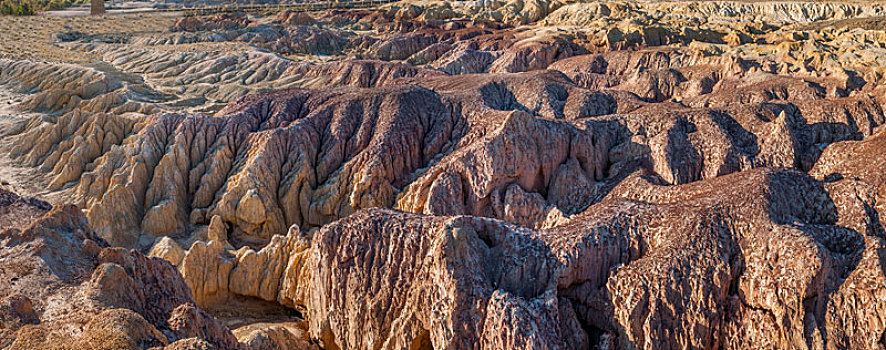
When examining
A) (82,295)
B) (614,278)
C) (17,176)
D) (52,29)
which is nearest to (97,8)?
(52,29)

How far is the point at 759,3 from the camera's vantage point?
89.4m

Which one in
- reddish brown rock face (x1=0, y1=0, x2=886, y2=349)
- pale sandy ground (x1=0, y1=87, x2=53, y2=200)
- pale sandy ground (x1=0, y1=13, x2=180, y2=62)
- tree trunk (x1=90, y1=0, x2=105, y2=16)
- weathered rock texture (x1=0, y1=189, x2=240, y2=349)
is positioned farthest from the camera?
tree trunk (x1=90, y1=0, x2=105, y2=16)

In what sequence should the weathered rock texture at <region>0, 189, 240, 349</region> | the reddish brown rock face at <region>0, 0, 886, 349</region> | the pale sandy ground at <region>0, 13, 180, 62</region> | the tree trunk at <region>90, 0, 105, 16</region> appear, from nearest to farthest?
1. the weathered rock texture at <region>0, 189, 240, 349</region>
2. the reddish brown rock face at <region>0, 0, 886, 349</region>
3. the pale sandy ground at <region>0, 13, 180, 62</region>
4. the tree trunk at <region>90, 0, 105, 16</region>

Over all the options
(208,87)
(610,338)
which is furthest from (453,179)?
(208,87)

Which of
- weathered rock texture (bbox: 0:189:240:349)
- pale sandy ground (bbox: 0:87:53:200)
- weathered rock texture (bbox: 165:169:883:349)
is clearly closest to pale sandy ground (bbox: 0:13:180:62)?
pale sandy ground (bbox: 0:87:53:200)

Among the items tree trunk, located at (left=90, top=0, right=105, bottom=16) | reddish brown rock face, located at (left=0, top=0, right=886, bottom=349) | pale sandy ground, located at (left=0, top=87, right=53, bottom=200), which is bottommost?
tree trunk, located at (left=90, top=0, right=105, bottom=16)

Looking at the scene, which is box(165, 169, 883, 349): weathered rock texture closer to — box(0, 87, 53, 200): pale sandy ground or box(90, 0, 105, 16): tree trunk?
box(0, 87, 53, 200): pale sandy ground

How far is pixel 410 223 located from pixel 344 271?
1620 millimetres

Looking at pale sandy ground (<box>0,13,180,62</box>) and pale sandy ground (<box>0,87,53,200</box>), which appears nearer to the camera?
pale sandy ground (<box>0,87,53,200</box>)

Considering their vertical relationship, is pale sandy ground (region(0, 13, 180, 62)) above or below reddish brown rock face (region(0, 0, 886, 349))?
below

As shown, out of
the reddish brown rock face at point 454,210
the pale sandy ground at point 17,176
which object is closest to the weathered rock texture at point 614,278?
the reddish brown rock face at point 454,210

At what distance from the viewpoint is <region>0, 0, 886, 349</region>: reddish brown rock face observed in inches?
397

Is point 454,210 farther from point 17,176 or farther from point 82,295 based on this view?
point 17,176

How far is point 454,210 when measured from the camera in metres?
17.2
